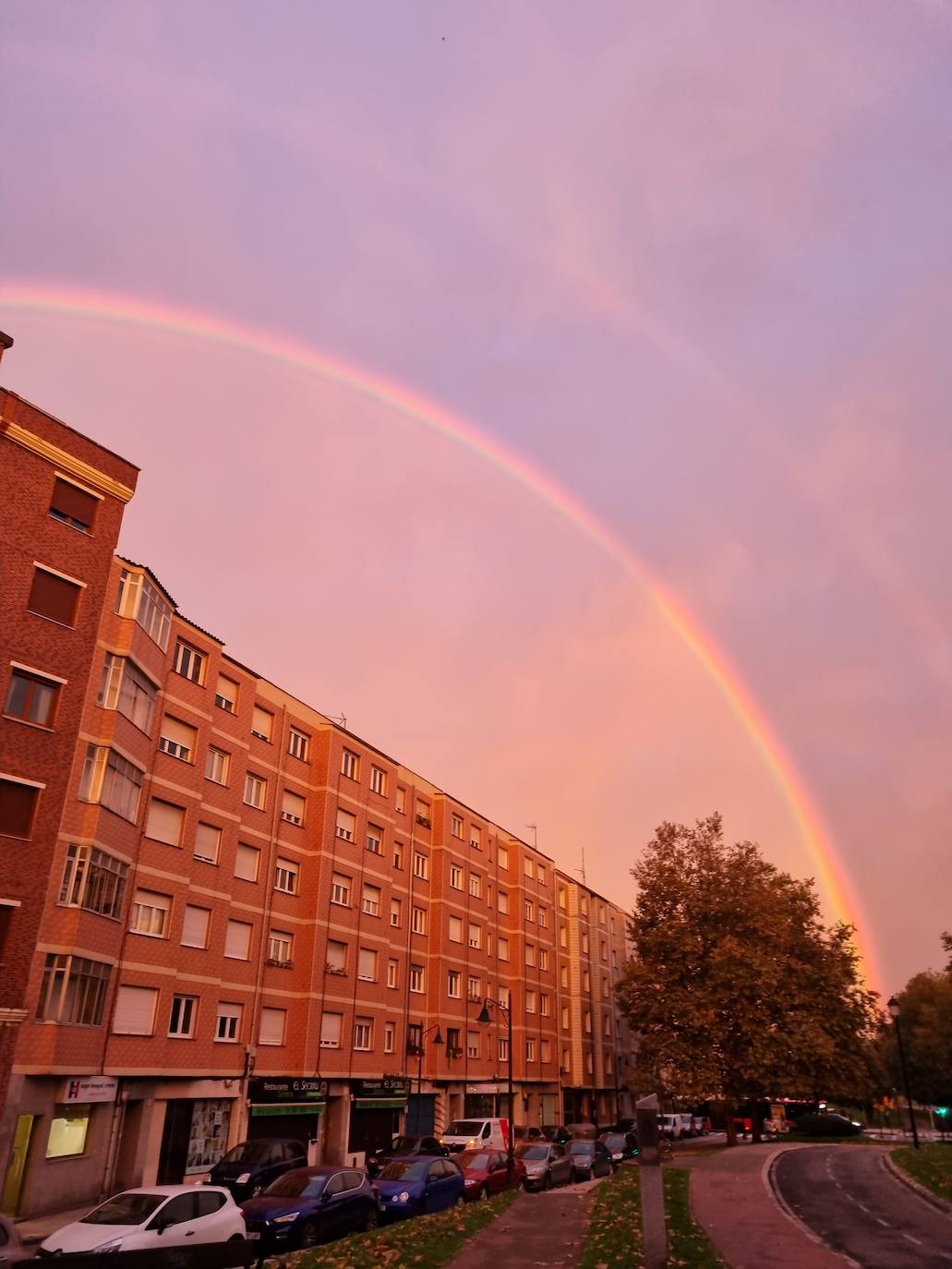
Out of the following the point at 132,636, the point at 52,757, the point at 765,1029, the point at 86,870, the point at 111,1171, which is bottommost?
the point at 111,1171

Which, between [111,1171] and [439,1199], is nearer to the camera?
[439,1199]

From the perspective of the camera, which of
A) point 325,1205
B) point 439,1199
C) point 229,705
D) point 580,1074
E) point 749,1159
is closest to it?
point 325,1205

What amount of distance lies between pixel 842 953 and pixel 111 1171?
4526 cm

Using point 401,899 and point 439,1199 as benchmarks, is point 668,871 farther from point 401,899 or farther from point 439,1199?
point 439,1199

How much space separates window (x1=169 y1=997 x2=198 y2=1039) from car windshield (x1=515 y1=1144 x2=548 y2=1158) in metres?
12.2

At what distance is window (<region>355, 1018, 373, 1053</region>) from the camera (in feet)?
142

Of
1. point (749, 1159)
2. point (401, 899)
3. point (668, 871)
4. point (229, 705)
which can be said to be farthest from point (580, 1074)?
point (229, 705)

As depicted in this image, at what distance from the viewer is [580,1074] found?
6962 cm

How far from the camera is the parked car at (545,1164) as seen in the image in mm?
30156

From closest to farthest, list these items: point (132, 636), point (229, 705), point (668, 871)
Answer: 1. point (132, 636)
2. point (229, 705)
3. point (668, 871)

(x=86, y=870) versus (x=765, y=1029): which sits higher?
(x=86, y=870)

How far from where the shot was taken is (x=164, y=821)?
3312 cm

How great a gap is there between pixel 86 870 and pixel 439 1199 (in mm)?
13264

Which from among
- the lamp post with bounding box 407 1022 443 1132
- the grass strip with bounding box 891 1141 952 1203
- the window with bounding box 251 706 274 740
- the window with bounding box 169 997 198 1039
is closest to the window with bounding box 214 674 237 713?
the window with bounding box 251 706 274 740
